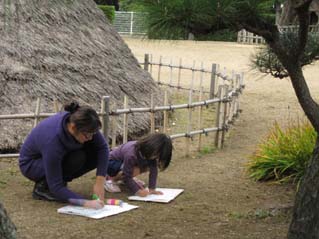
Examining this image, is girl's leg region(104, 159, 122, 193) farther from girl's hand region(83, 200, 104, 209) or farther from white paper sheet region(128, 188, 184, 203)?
girl's hand region(83, 200, 104, 209)

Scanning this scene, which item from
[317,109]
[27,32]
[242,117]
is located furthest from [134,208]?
[242,117]

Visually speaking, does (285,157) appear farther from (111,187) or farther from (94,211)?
(94,211)

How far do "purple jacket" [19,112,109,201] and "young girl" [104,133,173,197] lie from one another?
9.6 inches

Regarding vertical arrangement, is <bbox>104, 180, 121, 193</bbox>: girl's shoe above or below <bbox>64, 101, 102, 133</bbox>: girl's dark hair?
below

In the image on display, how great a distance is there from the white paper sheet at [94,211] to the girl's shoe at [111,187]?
0.46 meters

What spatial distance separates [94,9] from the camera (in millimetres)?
8141

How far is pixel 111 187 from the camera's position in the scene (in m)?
4.80

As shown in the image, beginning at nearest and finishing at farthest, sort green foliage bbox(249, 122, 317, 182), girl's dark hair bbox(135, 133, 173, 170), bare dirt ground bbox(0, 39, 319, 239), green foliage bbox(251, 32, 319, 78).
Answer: bare dirt ground bbox(0, 39, 319, 239) < girl's dark hair bbox(135, 133, 173, 170) < green foliage bbox(251, 32, 319, 78) < green foliage bbox(249, 122, 317, 182)

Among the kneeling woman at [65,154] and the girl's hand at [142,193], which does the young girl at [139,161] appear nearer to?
the girl's hand at [142,193]

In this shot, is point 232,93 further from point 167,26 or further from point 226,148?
point 167,26

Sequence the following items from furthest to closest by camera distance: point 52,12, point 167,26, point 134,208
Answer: point 52,12 < point 134,208 < point 167,26

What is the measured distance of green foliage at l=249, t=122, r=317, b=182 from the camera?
5.23 meters

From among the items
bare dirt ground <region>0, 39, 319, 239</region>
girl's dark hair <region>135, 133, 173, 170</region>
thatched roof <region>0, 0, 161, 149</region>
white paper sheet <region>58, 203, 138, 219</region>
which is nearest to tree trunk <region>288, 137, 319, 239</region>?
bare dirt ground <region>0, 39, 319, 239</region>

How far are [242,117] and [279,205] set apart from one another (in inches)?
176
